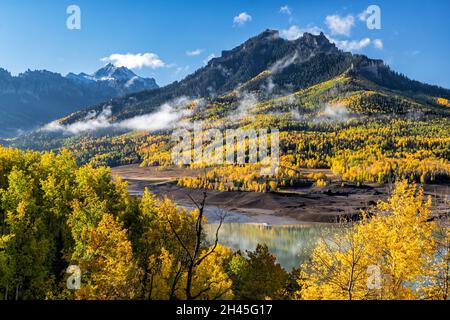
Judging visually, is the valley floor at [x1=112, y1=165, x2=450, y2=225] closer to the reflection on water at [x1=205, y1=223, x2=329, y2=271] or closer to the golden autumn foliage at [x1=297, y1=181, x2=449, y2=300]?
the reflection on water at [x1=205, y1=223, x2=329, y2=271]

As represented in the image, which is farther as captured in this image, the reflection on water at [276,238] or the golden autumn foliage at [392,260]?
the reflection on water at [276,238]

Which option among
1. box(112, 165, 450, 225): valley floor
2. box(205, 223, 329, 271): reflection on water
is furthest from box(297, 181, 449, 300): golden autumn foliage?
box(112, 165, 450, 225): valley floor

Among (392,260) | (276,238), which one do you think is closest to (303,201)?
(276,238)

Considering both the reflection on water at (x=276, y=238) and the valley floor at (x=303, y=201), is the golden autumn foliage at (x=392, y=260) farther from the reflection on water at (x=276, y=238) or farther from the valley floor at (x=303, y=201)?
the valley floor at (x=303, y=201)

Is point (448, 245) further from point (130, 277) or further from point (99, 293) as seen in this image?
point (99, 293)

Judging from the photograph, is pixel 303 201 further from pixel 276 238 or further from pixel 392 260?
pixel 392 260

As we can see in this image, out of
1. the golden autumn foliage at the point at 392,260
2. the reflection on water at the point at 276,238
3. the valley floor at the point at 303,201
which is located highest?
the golden autumn foliage at the point at 392,260

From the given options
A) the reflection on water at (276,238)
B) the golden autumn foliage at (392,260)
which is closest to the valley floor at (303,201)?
the reflection on water at (276,238)

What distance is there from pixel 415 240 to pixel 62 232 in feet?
111

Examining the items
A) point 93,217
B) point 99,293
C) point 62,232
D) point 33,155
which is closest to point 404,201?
point 99,293

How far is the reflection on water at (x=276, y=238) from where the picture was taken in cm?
8885

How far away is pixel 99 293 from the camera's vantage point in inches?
998

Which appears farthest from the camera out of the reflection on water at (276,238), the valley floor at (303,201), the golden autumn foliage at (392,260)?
the valley floor at (303,201)

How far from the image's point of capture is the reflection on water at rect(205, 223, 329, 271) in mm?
88850
